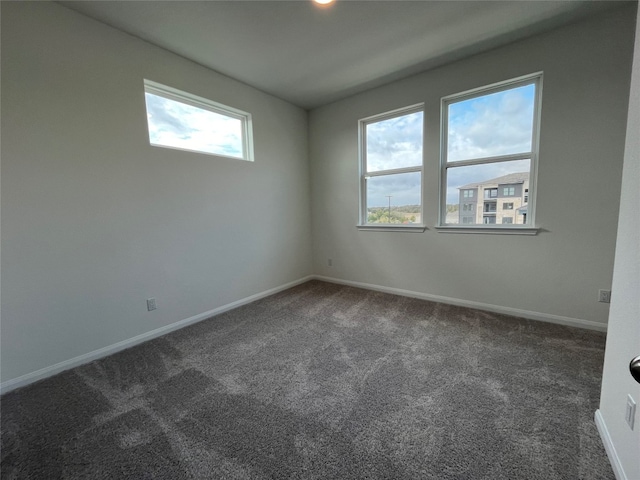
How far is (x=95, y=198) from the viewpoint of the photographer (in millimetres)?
2189

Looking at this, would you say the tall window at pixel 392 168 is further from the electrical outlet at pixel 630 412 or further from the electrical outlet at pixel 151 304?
the electrical outlet at pixel 151 304

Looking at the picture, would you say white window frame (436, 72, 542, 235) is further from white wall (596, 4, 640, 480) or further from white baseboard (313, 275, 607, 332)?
white wall (596, 4, 640, 480)

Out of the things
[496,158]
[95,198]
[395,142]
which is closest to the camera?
[95,198]

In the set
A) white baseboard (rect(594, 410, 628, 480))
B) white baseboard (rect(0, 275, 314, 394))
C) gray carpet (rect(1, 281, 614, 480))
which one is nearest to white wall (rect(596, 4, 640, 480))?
white baseboard (rect(594, 410, 628, 480))

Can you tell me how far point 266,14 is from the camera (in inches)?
82.4

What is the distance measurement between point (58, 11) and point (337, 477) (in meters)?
3.58

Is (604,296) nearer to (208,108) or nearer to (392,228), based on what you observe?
(392,228)

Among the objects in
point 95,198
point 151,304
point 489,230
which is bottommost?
point 151,304

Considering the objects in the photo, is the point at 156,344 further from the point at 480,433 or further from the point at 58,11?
the point at 58,11

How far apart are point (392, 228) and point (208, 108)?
2748 mm

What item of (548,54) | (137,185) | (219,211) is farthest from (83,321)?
(548,54)

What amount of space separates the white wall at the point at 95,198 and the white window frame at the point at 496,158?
8.17 feet

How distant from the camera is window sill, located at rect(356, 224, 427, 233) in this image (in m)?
3.35

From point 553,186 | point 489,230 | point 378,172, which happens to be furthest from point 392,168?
point 553,186
